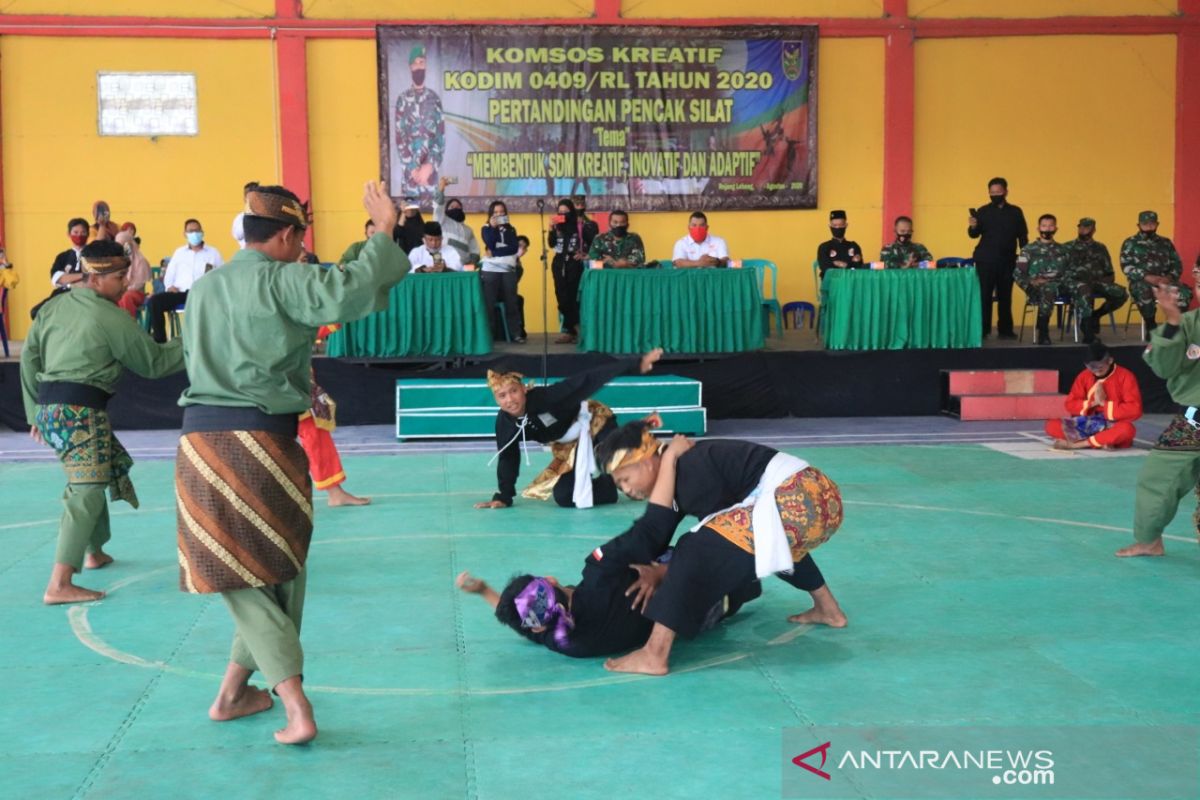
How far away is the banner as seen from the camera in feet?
57.2

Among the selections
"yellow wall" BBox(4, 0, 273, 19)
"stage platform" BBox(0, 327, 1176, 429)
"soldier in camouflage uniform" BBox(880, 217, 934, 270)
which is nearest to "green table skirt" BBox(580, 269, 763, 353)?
"stage platform" BBox(0, 327, 1176, 429)

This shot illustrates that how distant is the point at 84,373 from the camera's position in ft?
21.1

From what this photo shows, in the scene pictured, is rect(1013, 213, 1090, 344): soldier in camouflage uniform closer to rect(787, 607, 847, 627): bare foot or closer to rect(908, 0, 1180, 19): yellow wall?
rect(908, 0, 1180, 19): yellow wall

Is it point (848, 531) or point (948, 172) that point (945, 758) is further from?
point (948, 172)

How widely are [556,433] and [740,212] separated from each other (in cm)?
995

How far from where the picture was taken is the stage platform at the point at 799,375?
13.3 m

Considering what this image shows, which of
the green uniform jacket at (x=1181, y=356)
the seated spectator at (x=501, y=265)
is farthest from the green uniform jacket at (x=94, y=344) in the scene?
the seated spectator at (x=501, y=265)

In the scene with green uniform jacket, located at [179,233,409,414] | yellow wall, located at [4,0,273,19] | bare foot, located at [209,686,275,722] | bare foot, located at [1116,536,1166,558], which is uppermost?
yellow wall, located at [4,0,273,19]

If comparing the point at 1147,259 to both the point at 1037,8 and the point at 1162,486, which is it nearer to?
the point at 1037,8

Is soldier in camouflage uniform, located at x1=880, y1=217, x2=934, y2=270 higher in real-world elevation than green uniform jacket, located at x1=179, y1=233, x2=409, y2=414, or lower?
higher

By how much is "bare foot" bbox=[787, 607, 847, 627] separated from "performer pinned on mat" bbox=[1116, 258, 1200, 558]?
200cm

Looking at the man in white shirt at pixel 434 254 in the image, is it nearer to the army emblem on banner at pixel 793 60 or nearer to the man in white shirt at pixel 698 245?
the man in white shirt at pixel 698 245

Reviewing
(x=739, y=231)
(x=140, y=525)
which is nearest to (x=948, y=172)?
(x=739, y=231)

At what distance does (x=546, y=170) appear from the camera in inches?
696
